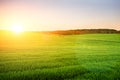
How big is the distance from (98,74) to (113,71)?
1.16 m

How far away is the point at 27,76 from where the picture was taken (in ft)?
36.1

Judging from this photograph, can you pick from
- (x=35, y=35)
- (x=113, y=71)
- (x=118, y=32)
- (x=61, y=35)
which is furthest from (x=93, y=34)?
(x=113, y=71)

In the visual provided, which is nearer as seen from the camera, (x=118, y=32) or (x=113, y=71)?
(x=113, y=71)

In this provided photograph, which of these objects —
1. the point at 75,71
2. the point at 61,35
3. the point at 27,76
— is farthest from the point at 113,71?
the point at 61,35

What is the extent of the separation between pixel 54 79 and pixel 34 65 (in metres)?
2.63

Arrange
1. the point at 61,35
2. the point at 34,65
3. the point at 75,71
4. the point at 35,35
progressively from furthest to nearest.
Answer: the point at 61,35, the point at 35,35, the point at 34,65, the point at 75,71

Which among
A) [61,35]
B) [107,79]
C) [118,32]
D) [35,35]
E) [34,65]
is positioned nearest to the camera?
[107,79]

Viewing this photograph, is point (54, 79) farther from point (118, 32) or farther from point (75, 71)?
point (118, 32)

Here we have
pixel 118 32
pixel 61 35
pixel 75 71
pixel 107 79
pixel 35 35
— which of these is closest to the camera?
pixel 107 79

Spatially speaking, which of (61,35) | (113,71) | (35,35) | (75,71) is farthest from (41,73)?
(61,35)

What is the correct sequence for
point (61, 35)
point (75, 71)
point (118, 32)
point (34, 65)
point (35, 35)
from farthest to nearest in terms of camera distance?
point (118, 32)
point (61, 35)
point (35, 35)
point (34, 65)
point (75, 71)

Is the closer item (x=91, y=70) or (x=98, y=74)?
(x=98, y=74)

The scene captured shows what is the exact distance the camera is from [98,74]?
1205 cm

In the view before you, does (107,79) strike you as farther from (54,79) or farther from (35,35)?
(35,35)
